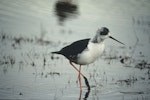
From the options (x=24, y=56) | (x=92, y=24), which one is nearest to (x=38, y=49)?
(x=24, y=56)

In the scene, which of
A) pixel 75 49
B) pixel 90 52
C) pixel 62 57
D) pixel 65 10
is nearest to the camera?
pixel 90 52

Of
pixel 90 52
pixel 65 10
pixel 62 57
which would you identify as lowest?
pixel 62 57

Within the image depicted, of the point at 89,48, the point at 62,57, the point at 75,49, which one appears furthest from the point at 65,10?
the point at 89,48

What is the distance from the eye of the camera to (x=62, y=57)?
11.7 meters

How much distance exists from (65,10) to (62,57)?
10140 mm

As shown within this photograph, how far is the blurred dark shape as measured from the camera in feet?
62.6

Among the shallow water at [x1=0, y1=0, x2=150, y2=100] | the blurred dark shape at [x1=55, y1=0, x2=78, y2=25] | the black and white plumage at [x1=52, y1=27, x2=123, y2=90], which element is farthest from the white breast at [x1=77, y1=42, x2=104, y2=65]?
the blurred dark shape at [x1=55, y1=0, x2=78, y2=25]

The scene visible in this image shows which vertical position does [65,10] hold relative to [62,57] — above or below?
above

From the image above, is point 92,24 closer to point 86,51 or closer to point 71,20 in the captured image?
point 71,20

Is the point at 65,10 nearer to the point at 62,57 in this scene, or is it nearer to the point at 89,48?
the point at 62,57

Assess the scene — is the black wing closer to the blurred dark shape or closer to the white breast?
the white breast

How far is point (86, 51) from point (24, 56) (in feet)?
8.96

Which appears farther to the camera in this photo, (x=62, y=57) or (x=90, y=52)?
(x=62, y=57)

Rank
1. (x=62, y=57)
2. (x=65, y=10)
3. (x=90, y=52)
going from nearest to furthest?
(x=90, y=52), (x=62, y=57), (x=65, y=10)
